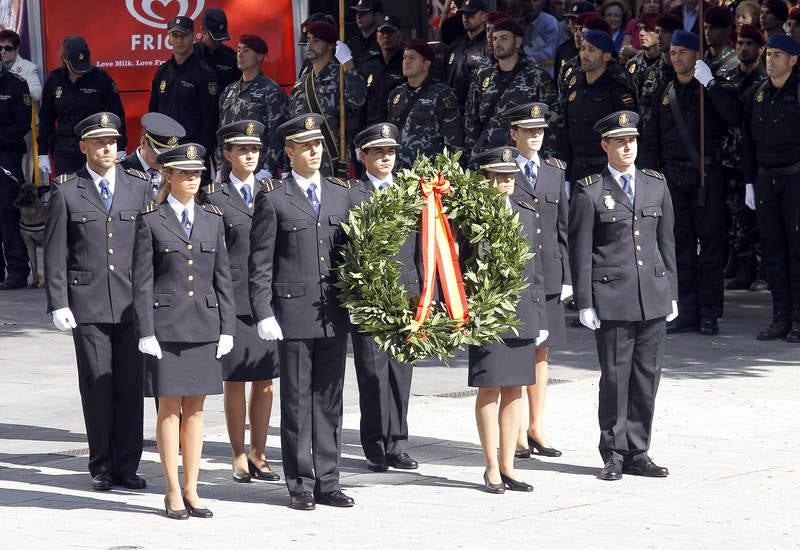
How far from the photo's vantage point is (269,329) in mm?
8602

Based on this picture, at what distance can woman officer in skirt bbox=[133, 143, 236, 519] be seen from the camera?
27.8 feet

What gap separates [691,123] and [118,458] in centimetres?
700

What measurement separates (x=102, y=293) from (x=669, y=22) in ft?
24.4

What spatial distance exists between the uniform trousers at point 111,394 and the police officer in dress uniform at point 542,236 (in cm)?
230

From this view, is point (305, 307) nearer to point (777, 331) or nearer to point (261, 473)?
point (261, 473)

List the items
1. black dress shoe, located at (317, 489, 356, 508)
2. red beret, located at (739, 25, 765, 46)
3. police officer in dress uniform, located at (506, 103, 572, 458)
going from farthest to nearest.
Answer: red beret, located at (739, 25, 765, 46) < police officer in dress uniform, located at (506, 103, 572, 458) < black dress shoe, located at (317, 489, 356, 508)

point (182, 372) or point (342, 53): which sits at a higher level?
point (342, 53)

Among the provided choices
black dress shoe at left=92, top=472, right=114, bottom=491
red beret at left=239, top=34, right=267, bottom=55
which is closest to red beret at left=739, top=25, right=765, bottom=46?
red beret at left=239, top=34, right=267, bottom=55

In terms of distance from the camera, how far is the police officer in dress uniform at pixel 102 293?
30.4ft

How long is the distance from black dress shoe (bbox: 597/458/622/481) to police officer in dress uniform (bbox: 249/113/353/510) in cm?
152

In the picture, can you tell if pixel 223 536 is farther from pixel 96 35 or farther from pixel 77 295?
pixel 96 35

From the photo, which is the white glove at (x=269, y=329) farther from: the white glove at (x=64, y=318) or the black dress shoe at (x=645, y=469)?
the black dress shoe at (x=645, y=469)

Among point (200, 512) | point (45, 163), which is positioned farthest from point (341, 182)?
point (45, 163)

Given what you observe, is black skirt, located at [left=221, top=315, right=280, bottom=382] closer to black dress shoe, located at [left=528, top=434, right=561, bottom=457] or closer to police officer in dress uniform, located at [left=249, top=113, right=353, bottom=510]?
police officer in dress uniform, located at [left=249, top=113, right=353, bottom=510]
